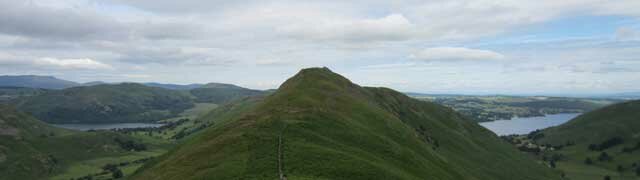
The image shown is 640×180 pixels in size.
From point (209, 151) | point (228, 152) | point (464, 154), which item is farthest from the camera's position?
point (464, 154)

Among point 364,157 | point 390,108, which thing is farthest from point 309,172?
point 390,108

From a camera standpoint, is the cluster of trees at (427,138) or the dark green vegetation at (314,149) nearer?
the dark green vegetation at (314,149)

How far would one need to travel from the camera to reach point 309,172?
71000 millimetres

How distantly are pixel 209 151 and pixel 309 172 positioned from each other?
29.7m

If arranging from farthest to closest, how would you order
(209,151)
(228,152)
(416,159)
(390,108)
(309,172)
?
1. (390,108)
2. (416,159)
3. (209,151)
4. (228,152)
5. (309,172)

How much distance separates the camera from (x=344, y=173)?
73.6 meters

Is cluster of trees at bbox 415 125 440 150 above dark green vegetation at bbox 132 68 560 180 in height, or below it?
below

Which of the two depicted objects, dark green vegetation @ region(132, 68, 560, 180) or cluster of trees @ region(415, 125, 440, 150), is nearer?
dark green vegetation @ region(132, 68, 560, 180)

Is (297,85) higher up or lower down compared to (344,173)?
higher up

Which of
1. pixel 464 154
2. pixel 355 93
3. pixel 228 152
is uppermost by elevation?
pixel 355 93

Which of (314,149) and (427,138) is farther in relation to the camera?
(427,138)

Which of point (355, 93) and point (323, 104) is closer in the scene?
point (323, 104)

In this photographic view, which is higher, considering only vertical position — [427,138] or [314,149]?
[314,149]

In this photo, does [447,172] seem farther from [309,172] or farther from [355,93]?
[355,93]
